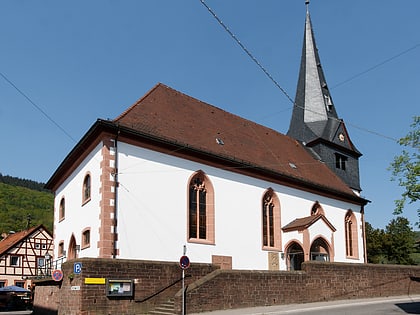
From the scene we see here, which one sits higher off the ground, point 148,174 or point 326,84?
point 326,84

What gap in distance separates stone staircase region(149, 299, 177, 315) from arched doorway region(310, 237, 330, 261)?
10.9 m

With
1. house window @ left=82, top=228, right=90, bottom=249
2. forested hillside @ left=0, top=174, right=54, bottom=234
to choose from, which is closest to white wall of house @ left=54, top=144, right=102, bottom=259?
house window @ left=82, top=228, right=90, bottom=249

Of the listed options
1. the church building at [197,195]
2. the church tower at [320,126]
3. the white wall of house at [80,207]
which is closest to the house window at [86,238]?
the church building at [197,195]

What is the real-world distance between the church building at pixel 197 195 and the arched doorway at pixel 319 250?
2.3 inches

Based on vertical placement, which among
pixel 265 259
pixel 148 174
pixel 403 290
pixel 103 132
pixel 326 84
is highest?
pixel 326 84

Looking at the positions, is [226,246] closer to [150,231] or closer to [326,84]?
[150,231]

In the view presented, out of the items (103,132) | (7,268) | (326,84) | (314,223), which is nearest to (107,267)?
(103,132)

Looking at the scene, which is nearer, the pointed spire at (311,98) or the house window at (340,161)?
the house window at (340,161)

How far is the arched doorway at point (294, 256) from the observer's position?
25453 mm

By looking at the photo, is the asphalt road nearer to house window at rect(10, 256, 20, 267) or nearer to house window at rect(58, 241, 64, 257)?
house window at rect(58, 241, 64, 257)

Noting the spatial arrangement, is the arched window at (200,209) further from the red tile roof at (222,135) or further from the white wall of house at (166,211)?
the red tile roof at (222,135)

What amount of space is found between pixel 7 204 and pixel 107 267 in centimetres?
6503

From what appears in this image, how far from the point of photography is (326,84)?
36312 mm

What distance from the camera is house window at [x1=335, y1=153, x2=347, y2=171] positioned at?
1326 inches
